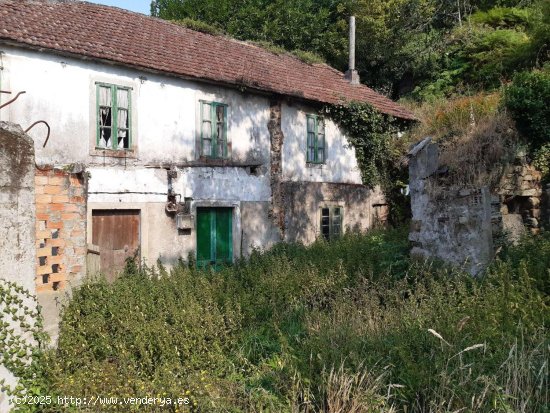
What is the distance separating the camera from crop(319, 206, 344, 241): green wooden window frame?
1370 centimetres

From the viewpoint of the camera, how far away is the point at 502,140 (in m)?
10.7

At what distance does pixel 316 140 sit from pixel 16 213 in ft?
32.7

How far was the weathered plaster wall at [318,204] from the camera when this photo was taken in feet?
42.3

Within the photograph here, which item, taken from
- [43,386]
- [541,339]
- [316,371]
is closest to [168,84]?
[43,386]

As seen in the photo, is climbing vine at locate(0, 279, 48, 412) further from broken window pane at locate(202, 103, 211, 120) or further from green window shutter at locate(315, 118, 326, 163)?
green window shutter at locate(315, 118, 326, 163)

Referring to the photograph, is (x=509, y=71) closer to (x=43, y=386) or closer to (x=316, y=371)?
(x=316, y=371)

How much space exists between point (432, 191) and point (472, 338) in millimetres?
3486

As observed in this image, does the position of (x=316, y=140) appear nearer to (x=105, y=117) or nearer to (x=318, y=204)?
(x=318, y=204)

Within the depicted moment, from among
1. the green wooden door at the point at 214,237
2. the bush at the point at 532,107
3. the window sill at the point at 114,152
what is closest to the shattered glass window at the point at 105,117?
the window sill at the point at 114,152

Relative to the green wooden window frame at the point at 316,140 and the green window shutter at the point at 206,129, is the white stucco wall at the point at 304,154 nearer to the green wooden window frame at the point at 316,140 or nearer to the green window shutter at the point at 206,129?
the green wooden window frame at the point at 316,140

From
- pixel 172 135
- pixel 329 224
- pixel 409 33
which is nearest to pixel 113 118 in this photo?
pixel 172 135

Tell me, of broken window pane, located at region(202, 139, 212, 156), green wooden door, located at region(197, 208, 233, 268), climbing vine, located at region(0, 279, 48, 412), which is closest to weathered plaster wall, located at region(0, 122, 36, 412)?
climbing vine, located at region(0, 279, 48, 412)

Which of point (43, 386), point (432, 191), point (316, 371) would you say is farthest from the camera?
point (432, 191)

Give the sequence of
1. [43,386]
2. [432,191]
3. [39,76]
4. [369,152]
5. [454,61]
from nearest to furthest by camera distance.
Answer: [43,386] → [432,191] → [39,76] → [369,152] → [454,61]
